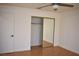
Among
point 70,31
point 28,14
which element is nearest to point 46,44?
point 70,31

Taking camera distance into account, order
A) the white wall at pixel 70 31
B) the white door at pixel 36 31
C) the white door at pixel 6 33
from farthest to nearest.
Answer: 1. the white door at pixel 36 31
2. the white wall at pixel 70 31
3. the white door at pixel 6 33

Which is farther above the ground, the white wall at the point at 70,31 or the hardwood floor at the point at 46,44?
the white wall at the point at 70,31

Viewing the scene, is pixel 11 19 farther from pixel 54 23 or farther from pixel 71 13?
pixel 71 13

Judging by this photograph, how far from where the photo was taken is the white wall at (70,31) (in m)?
4.82

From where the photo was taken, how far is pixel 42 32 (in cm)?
612

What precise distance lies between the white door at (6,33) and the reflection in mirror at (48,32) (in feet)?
6.52

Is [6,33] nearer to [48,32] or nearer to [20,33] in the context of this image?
[20,33]

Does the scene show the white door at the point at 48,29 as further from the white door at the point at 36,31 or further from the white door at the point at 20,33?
the white door at the point at 20,33

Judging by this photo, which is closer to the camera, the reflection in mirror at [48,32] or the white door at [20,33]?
the white door at [20,33]

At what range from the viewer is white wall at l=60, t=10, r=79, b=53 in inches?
190

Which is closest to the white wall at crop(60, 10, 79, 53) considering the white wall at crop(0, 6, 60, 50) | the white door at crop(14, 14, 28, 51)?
the white wall at crop(0, 6, 60, 50)

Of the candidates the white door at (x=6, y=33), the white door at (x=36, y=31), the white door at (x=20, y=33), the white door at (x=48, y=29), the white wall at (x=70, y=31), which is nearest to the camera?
the white door at (x=6, y=33)

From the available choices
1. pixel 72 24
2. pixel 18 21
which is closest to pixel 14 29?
pixel 18 21

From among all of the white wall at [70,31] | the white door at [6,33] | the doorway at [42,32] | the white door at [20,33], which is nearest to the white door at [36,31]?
the doorway at [42,32]
